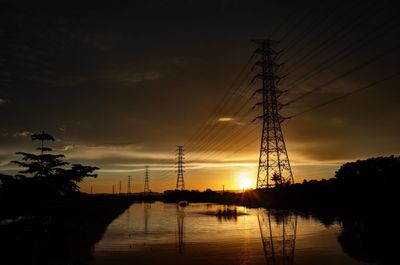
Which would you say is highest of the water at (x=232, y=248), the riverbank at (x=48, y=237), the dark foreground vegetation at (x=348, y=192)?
the dark foreground vegetation at (x=348, y=192)

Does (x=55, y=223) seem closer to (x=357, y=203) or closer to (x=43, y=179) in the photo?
(x=43, y=179)

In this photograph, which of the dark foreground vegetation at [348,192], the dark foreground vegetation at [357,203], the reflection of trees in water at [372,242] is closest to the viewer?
the reflection of trees in water at [372,242]

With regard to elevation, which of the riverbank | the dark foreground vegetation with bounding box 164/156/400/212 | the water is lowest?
the water

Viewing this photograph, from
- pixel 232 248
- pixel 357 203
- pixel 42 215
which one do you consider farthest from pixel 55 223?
pixel 357 203

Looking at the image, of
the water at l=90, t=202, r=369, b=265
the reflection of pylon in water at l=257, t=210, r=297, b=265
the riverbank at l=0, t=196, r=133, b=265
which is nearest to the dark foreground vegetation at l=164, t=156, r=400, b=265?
the water at l=90, t=202, r=369, b=265

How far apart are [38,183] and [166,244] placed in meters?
10.6

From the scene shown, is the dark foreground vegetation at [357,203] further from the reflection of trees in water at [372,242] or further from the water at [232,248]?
the water at [232,248]

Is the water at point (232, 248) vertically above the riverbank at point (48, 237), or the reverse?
the riverbank at point (48, 237)

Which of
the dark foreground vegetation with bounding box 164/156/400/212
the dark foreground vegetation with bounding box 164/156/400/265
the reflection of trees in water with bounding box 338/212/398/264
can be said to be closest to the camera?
the reflection of trees in water with bounding box 338/212/398/264

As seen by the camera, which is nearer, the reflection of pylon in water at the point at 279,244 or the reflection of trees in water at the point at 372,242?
the reflection of trees in water at the point at 372,242

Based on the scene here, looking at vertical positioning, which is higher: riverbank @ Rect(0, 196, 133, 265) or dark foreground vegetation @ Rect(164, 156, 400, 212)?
dark foreground vegetation @ Rect(164, 156, 400, 212)

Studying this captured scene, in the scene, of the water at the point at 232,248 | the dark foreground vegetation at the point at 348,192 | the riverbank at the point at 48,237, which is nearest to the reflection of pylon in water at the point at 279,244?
the water at the point at 232,248

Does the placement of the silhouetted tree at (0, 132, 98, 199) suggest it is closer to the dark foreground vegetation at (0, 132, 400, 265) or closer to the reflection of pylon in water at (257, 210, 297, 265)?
the dark foreground vegetation at (0, 132, 400, 265)

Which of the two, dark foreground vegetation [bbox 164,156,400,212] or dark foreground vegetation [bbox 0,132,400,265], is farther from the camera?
dark foreground vegetation [bbox 164,156,400,212]
